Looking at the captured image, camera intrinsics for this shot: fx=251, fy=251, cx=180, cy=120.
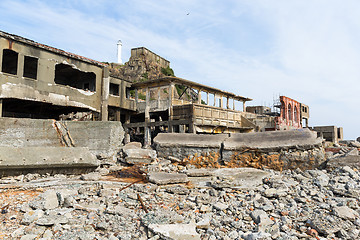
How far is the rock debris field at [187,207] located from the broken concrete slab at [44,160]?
1.05ft

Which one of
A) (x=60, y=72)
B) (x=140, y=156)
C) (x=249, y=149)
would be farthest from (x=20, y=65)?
(x=249, y=149)

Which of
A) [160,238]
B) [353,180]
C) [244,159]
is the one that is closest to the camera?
[160,238]

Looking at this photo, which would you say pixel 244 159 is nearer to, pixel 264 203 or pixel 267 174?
pixel 267 174

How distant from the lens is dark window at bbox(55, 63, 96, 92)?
17089 millimetres

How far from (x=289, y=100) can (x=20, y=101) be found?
89.7 feet

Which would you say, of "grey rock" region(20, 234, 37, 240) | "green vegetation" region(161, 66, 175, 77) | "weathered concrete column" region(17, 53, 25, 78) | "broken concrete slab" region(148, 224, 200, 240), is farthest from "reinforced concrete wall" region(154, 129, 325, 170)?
"green vegetation" region(161, 66, 175, 77)

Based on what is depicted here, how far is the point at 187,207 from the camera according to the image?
167 inches

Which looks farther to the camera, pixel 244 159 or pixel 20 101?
pixel 20 101

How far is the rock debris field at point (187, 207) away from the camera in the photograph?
11.2ft

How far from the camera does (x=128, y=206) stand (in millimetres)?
4270

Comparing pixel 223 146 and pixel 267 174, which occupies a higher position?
pixel 223 146

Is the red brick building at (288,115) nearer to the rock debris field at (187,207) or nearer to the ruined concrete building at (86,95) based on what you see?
the ruined concrete building at (86,95)

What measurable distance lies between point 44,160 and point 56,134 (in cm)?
165

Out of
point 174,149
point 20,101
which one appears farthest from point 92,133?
point 20,101
